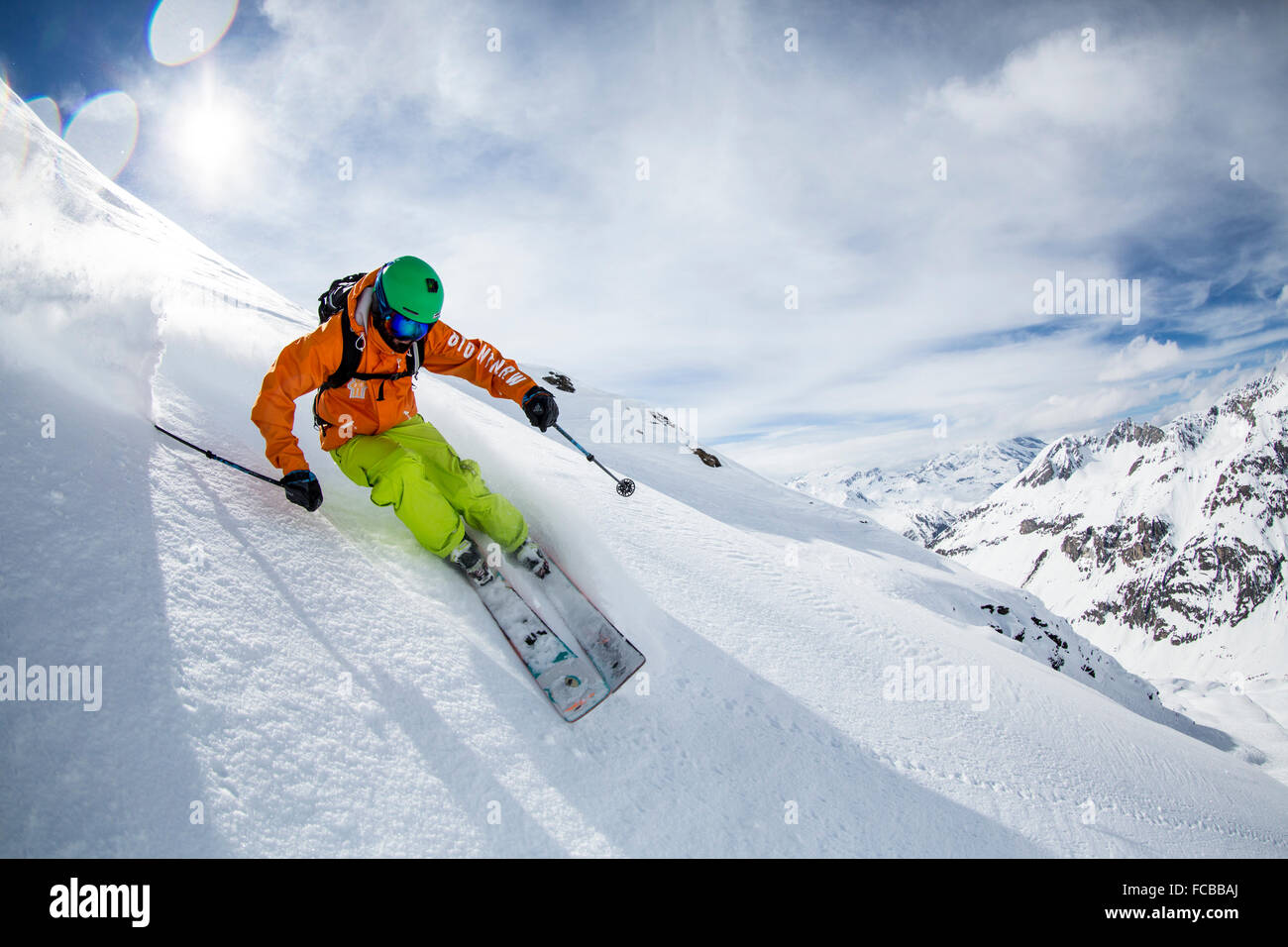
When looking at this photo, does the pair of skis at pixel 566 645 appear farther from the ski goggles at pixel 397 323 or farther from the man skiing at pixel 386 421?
the ski goggles at pixel 397 323

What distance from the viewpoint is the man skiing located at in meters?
4.22

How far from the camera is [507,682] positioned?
141 inches

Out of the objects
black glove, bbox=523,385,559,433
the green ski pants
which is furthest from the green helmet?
black glove, bbox=523,385,559,433

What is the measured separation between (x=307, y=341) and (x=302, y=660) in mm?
2538

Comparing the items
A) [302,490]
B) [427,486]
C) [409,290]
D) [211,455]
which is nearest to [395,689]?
[427,486]

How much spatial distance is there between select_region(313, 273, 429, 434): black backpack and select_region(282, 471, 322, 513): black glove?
73 centimetres

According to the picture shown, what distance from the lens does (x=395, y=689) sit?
3.16m

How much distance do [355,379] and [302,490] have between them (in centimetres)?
106

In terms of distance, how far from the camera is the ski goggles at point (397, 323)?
171 inches

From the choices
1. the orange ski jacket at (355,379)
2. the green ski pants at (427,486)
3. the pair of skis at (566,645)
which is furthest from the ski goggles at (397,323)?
the pair of skis at (566,645)

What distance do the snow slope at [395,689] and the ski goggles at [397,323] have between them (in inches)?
63.5

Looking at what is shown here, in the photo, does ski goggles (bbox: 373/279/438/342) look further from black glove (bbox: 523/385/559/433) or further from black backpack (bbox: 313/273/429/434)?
black glove (bbox: 523/385/559/433)
